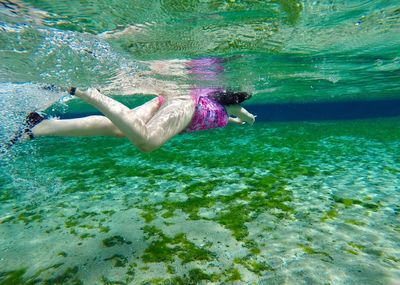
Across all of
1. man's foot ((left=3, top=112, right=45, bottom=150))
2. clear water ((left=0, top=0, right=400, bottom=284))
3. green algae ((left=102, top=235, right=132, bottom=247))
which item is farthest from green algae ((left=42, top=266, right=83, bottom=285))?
man's foot ((left=3, top=112, right=45, bottom=150))

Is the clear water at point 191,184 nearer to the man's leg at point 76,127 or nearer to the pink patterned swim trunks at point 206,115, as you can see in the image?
the man's leg at point 76,127

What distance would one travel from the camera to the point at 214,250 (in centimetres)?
421

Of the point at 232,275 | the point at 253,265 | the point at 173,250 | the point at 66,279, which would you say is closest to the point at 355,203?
the point at 253,265

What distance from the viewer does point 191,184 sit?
7.63m

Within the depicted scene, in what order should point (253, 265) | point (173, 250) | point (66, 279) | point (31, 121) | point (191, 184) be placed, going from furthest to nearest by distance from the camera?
point (191, 184) → point (31, 121) → point (173, 250) → point (253, 265) → point (66, 279)

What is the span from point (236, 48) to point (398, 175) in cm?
666

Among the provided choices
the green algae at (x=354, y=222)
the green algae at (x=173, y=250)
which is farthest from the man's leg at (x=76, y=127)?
the green algae at (x=354, y=222)

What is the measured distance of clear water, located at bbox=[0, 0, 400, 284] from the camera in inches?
154

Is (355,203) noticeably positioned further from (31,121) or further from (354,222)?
(31,121)

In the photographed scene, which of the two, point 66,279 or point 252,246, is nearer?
point 66,279

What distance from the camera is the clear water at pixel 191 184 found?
390cm

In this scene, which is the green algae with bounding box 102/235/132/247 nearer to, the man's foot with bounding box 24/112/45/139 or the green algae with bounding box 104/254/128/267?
the green algae with bounding box 104/254/128/267

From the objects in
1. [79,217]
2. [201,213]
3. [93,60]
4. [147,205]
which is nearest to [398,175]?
[201,213]

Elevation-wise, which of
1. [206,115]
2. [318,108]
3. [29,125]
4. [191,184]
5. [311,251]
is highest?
[206,115]
